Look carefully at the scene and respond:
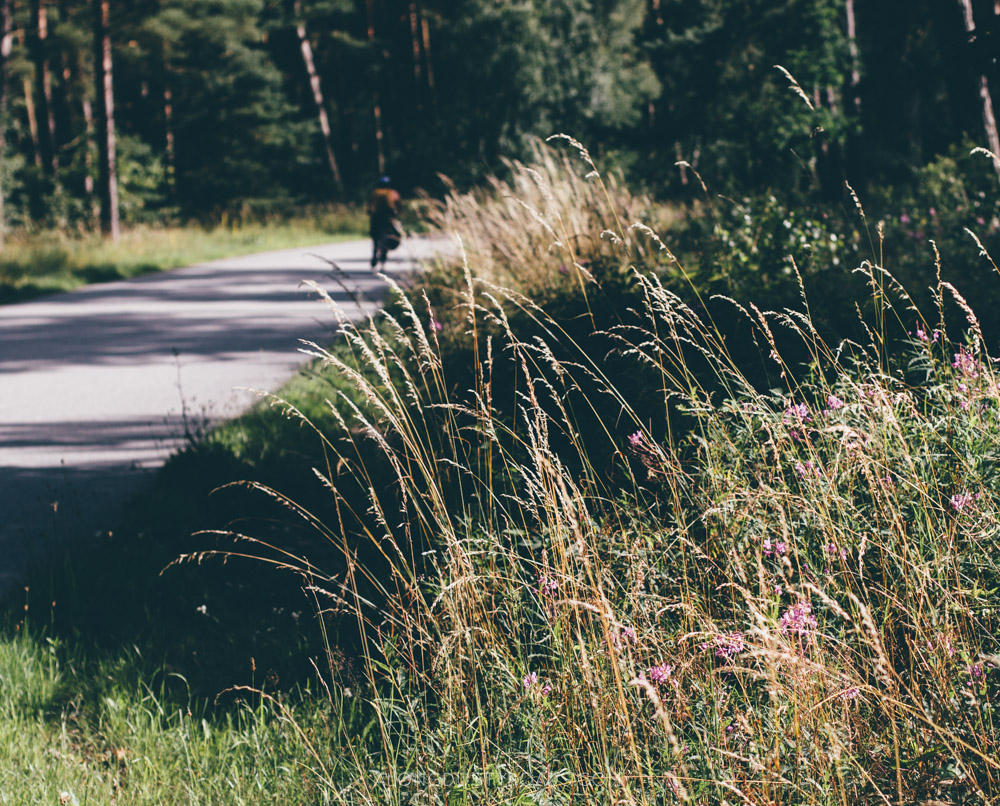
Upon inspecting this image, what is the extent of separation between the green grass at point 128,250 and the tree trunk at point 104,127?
82cm

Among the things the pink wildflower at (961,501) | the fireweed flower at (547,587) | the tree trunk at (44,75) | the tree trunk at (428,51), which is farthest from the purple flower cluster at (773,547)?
the tree trunk at (428,51)

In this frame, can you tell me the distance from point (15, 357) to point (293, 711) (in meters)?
7.17

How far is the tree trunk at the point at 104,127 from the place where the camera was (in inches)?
848

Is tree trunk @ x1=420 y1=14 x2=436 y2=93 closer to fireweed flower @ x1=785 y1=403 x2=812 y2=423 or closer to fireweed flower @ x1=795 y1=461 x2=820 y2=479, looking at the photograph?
fireweed flower @ x1=785 y1=403 x2=812 y2=423

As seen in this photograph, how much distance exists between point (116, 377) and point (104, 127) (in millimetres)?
18057

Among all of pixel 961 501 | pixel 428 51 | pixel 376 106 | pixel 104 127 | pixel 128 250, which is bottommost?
pixel 961 501

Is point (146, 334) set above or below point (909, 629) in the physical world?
above

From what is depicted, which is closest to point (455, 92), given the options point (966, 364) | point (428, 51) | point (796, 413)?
point (428, 51)

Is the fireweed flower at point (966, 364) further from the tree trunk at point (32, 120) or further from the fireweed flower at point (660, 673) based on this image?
the tree trunk at point (32, 120)

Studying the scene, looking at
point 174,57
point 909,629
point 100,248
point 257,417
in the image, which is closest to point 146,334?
point 257,417

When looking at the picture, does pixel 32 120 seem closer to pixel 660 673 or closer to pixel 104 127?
pixel 104 127

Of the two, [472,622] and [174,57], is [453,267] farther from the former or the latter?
[174,57]

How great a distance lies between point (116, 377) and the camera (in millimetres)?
7508

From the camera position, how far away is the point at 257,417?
18.5ft
